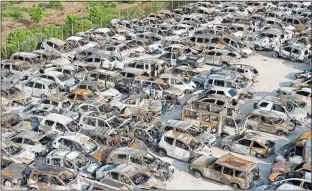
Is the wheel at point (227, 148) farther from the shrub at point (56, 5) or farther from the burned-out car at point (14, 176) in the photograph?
the shrub at point (56, 5)

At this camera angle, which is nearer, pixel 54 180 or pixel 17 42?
pixel 54 180

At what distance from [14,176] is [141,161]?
189 inches

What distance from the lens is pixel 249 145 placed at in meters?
22.5

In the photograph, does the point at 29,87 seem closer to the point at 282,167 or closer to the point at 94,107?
the point at 94,107

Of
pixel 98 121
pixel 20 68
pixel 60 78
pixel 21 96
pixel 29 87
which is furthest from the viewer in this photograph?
pixel 20 68

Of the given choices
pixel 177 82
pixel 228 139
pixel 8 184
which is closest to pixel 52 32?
pixel 177 82

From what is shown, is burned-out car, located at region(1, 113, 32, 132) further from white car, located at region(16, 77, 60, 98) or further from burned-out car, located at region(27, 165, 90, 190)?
burned-out car, located at region(27, 165, 90, 190)

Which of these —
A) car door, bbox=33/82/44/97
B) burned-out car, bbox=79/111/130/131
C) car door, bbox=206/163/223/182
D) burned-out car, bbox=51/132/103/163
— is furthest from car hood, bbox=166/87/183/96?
car door, bbox=206/163/223/182

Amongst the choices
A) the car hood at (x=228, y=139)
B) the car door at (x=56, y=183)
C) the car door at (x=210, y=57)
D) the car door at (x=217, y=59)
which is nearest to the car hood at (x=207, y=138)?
the car hood at (x=228, y=139)

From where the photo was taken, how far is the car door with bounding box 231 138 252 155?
22500 millimetres

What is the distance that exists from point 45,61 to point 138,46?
7072 millimetres

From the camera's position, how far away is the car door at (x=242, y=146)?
2250cm

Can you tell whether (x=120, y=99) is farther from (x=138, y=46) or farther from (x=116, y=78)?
(x=138, y=46)

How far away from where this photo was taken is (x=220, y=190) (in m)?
20.0
